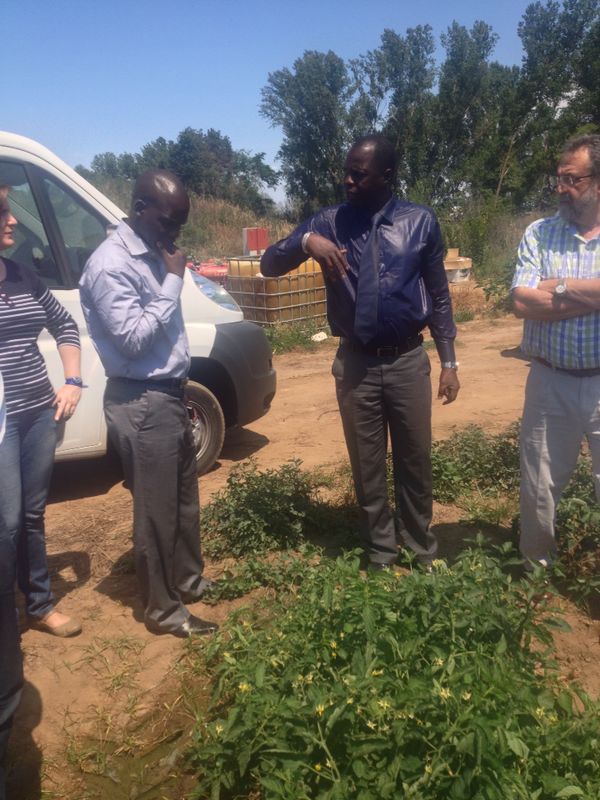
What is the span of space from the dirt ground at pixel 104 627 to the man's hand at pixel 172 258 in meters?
1.70

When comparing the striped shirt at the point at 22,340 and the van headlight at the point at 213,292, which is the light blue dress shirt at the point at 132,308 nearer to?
the striped shirt at the point at 22,340

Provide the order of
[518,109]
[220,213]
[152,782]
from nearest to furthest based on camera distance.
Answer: [152,782] → [220,213] → [518,109]

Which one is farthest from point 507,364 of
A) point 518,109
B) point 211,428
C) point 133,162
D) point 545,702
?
point 133,162

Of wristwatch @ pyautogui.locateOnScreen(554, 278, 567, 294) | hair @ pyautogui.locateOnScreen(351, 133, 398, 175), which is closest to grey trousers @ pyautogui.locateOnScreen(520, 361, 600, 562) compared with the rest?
wristwatch @ pyautogui.locateOnScreen(554, 278, 567, 294)

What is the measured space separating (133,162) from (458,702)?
7571 cm

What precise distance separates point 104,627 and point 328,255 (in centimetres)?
215

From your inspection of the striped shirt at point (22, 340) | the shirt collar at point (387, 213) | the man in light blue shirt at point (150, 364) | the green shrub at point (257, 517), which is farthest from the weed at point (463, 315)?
the striped shirt at point (22, 340)

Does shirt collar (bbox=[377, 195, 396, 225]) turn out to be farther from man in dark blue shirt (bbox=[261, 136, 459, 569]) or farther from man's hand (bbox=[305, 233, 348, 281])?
man's hand (bbox=[305, 233, 348, 281])

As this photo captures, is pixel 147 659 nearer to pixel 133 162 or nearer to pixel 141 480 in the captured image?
pixel 141 480

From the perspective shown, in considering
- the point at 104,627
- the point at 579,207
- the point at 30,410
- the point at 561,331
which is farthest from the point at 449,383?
the point at 104,627

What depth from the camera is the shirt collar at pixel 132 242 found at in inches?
118

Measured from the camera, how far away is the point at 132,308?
293cm

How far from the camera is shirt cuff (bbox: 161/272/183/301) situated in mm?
3012

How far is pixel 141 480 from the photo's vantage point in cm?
315
